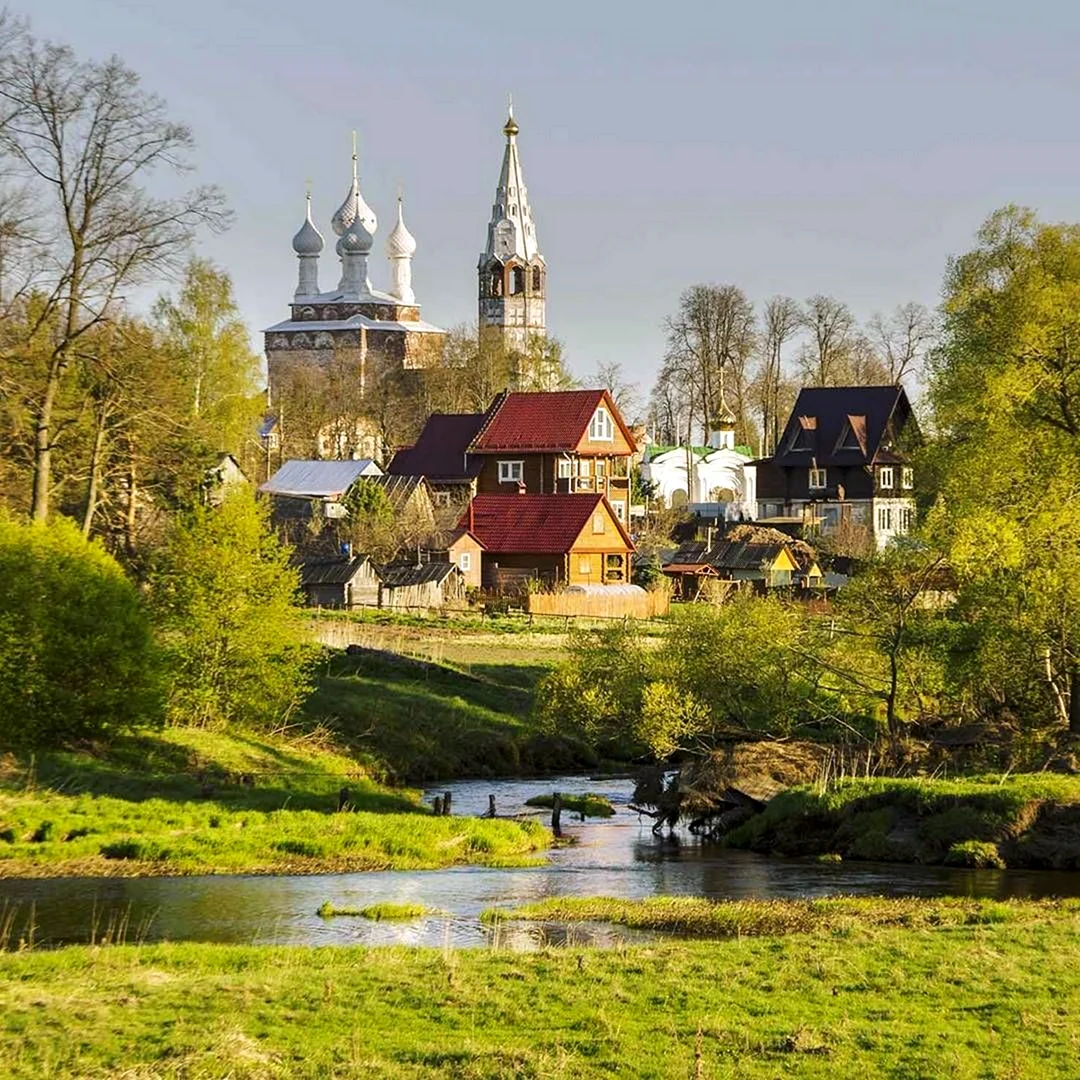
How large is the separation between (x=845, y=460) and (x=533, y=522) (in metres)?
25.9

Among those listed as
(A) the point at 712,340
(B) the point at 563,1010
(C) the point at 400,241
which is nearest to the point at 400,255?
(C) the point at 400,241

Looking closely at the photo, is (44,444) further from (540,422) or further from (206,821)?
(540,422)

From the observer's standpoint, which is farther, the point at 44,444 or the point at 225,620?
the point at 44,444

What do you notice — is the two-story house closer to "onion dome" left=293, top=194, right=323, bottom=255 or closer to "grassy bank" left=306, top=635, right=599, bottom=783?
"grassy bank" left=306, top=635, right=599, bottom=783

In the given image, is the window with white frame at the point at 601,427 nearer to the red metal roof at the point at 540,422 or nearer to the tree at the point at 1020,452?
the red metal roof at the point at 540,422

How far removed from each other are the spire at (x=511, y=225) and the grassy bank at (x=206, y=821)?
426 ft

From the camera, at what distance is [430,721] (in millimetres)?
44906

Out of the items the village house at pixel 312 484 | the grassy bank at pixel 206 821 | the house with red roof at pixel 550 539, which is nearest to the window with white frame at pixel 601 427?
the house with red roof at pixel 550 539

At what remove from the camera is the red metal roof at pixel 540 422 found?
86.4 metres

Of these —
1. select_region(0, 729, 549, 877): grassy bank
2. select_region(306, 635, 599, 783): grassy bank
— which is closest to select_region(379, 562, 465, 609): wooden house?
select_region(306, 635, 599, 783): grassy bank

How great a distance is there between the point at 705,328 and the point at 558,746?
79.5 meters

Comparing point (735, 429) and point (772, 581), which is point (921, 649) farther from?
point (735, 429)

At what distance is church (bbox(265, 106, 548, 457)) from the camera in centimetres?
15712

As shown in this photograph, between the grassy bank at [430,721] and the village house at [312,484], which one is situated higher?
the village house at [312,484]
